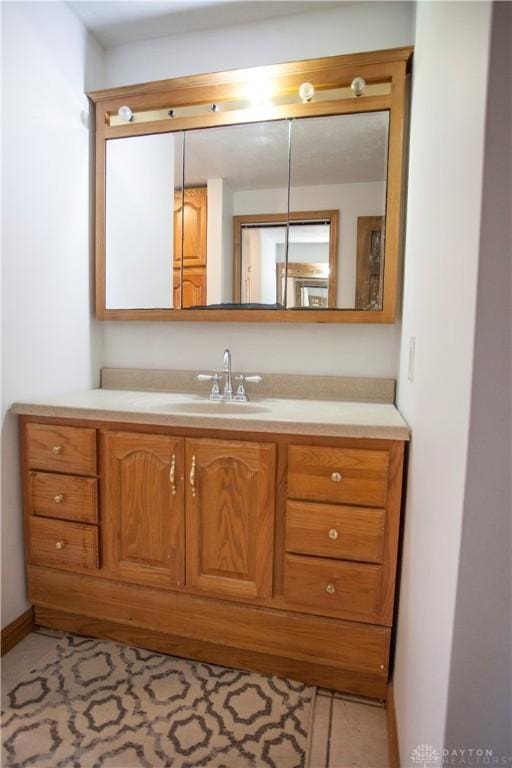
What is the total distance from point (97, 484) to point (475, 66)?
151 cm

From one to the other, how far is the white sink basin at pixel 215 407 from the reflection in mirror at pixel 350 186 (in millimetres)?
525

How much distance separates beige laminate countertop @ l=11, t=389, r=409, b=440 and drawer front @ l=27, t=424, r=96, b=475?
0.06 meters

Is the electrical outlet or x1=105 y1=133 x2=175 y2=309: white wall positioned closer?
the electrical outlet

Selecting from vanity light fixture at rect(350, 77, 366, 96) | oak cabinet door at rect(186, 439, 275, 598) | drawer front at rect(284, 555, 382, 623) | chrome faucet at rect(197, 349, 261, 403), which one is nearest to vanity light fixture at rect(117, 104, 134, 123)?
vanity light fixture at rect(350, 77, 366, 96)

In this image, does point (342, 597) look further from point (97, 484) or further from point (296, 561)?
point (97, 484)

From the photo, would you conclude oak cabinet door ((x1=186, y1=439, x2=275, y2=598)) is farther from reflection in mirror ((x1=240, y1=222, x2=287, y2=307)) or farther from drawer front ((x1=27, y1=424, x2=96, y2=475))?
reflection in mirror ((x1=240, y1=222, x2=287, y2=307))

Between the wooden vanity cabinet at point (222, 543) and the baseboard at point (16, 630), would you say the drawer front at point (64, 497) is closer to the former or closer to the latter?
the wooden vanity cabinet at point (222, 543)

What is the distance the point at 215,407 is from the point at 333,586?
0.78 meters

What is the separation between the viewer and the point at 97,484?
1.46 m

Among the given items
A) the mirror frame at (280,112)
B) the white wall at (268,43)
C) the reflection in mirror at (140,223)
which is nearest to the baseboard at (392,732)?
the mirror frame at (280,112)

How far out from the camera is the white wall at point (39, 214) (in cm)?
143

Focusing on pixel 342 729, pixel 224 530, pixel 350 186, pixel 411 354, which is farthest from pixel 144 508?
pixel 350 186

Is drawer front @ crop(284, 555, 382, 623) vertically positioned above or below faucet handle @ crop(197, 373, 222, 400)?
below

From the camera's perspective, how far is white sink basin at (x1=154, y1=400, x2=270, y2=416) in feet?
5.21
